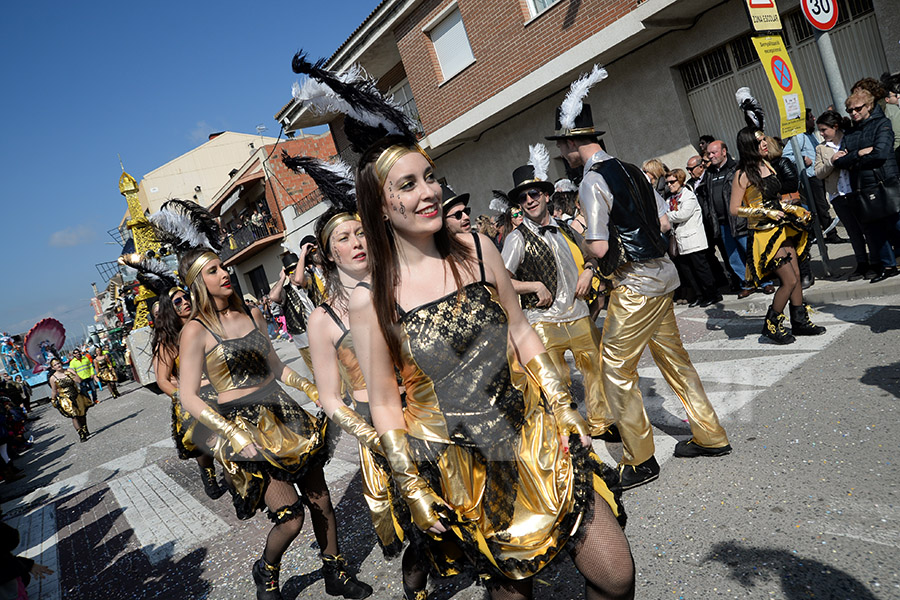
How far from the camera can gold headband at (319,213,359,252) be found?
3506 mm

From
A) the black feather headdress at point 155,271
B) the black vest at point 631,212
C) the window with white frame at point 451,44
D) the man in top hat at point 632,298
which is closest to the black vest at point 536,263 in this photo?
the man in top hat at point 632,298

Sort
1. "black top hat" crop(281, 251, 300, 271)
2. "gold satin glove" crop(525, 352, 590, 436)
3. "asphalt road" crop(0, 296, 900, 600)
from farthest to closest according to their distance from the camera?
1. "black top hat" crop(281, 251, 300, 271)
2. "asphalt road" crop(0, 296, 900, 600)
3. "gold satin glove" crop(525, 352, 590, 436)

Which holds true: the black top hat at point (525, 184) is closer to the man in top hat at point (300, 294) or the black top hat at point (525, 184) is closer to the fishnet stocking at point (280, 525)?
the man in top hat at point (300, 294)

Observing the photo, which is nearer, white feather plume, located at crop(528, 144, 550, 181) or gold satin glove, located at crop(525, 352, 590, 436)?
gold satin glove, located at crop(525, 352, 590, 436)

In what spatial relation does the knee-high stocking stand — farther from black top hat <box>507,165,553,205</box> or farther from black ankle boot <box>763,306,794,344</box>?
black ankle boot <box>763,306,794,344</box>

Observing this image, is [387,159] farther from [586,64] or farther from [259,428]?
[586,64]

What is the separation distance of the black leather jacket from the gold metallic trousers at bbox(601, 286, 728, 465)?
3.95m

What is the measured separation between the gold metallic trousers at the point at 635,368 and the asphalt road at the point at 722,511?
0.83ft

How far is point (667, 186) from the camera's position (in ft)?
28.5

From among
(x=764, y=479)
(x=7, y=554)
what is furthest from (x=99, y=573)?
(x=764, y=479)

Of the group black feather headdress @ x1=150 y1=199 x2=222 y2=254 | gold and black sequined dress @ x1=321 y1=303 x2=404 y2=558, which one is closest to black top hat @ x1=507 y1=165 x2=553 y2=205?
gold and black sequined dress @ x1=321 y1=303 x2=404 y2=558

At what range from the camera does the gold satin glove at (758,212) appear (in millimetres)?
5586

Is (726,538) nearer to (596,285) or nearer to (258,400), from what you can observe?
(596,285)

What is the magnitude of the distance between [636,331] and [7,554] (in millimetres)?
3720
